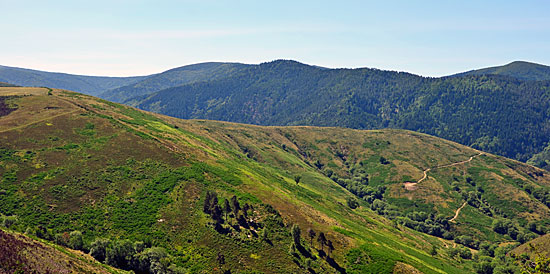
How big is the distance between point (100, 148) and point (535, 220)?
224189 mm

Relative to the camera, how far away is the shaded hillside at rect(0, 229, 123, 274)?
125ft

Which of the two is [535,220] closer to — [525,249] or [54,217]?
[525,249]

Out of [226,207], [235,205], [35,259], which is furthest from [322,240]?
[35,259]

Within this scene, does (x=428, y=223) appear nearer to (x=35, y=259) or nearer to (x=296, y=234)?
(x=296, y=234)

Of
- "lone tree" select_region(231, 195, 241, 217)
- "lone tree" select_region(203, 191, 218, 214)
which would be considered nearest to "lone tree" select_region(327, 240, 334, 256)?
"lone tree" select_region(231, 195, 241, 217)

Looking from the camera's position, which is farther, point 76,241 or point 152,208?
point 152,208

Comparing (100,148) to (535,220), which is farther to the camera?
(535,220)

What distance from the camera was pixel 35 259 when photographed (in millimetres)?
40688

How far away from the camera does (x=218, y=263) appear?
57.8 meters

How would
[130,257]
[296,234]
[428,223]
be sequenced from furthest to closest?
[428,223] < [296,234] < [130,257]

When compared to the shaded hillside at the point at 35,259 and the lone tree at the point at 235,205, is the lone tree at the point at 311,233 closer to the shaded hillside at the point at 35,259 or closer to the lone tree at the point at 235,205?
the lone tree at the point at 235,205

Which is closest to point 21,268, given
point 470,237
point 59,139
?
point 59,139

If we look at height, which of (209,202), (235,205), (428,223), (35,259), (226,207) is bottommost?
(428,223)

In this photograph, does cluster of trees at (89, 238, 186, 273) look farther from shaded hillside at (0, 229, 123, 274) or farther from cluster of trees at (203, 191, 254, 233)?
cluster of trees at (203, 191, 254, 233)
